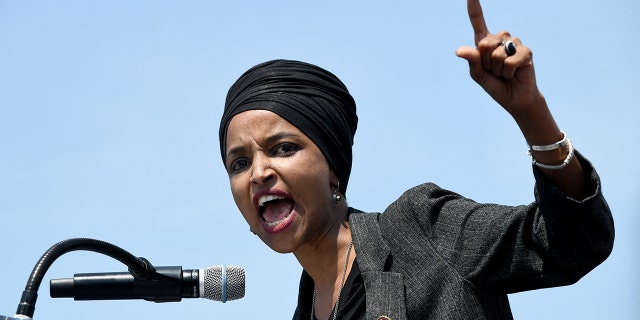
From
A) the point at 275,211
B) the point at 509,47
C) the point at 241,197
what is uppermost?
the point at 509,47

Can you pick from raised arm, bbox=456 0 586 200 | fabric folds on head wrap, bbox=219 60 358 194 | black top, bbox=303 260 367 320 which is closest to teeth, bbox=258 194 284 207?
fabric folds on head wrap, bbox=219 60 358 194

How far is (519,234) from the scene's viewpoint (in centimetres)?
520

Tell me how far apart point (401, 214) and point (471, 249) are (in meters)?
0.57

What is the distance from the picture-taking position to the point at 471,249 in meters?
5.41

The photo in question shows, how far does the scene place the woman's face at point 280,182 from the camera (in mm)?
6168

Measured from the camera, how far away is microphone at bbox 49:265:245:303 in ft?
17.8

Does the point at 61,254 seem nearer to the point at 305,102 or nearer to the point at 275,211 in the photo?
the point at 275,211

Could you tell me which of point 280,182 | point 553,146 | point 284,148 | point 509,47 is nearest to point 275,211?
point 280,182

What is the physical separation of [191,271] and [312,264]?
110cm

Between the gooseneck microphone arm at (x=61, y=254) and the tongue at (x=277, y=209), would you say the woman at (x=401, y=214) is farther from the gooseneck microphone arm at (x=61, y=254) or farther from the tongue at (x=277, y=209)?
the gooseneck microphone arm at (x=61, y=254)

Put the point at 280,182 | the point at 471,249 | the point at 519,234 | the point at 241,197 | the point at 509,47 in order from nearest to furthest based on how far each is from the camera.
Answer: the point at 509,47, the point at 519,234, the point at 471,249, the point at 280,182, the point at 241,197

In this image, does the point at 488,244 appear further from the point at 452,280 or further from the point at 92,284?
the point at 92,284

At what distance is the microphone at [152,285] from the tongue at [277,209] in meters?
0.77

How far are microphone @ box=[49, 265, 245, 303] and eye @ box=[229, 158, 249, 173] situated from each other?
0.97 metres
